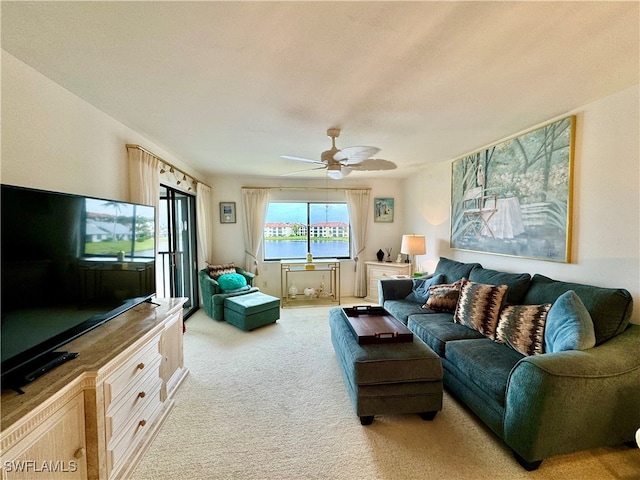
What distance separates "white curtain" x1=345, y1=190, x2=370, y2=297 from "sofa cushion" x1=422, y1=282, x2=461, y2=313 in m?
2.31

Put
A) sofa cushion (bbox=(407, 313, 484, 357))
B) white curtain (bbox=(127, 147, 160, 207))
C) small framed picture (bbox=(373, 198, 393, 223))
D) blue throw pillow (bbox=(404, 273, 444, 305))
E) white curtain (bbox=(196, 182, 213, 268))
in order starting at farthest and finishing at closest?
small framed picture (bbox=(373, 198, 393, 223)) < white curtain (bbox=(196, 182, 213, 268)) < blue throw pillow (bbox=(404, 273, 444, 305)) < white curtain (bbox=(127, 147, 160, 207)) < sofa cushion (bbox=(407, 313, 484, 357))

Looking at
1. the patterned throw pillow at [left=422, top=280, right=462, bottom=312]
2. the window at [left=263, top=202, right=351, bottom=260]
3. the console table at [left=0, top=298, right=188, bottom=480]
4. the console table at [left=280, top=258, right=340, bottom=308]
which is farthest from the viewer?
the window at [left=263, top=202, right=351, bottom=260]

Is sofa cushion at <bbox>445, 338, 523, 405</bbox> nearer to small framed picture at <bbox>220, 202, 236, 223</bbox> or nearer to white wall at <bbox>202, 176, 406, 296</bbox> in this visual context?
white wall at <bbox>202, 176, 406, 296</bbox>

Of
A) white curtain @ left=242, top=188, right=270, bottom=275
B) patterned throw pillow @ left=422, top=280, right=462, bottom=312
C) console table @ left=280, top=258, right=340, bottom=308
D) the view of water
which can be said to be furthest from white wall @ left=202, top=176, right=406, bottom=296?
patterned throw pillow @ left=422, top=280, right=462, bottom=312

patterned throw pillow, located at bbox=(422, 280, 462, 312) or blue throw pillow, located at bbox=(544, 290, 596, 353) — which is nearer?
blue throw pillow, located at bbox=(544, 290, 596, 353)

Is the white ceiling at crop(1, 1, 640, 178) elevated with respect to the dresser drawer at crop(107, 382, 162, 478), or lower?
elevated

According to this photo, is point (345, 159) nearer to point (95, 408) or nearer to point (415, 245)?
point (415, 245)

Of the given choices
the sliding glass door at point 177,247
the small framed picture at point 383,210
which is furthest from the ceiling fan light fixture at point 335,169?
the small framed picture at point 383,210

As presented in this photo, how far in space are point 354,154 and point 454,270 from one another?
2.01 m

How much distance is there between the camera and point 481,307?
2.42 m

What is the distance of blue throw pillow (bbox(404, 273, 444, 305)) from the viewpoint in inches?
130

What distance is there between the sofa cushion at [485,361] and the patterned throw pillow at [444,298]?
681 mm

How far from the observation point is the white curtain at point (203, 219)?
169 inches

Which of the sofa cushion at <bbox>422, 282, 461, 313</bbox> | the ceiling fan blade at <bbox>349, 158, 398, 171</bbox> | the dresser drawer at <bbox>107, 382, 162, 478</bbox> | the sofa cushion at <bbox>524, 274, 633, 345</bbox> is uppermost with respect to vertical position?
the ceiling fan blade at <bbox>349, 158, 398, 171</bbox>
